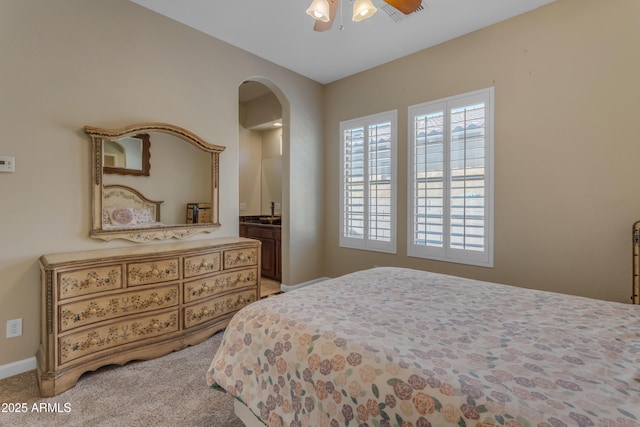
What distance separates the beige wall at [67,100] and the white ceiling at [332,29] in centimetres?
26

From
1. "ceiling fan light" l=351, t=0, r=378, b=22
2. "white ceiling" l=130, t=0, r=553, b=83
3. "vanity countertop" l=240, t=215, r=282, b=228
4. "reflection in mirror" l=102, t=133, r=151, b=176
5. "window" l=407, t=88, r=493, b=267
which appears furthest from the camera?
"vanity countertop" l=240, t=215, r=282, b=228

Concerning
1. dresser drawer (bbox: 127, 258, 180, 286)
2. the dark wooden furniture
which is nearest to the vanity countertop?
the dark wooden furniture

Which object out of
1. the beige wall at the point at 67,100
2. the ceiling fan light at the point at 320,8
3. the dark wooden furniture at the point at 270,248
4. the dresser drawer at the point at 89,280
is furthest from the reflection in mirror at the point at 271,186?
the ceiling fan light at the point at 320,8

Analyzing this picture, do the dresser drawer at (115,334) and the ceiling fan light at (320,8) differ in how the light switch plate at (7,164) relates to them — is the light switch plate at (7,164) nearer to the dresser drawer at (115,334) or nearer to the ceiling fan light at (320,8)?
the dresser drawer at (115,334)

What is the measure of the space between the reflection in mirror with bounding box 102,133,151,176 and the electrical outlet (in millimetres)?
1180

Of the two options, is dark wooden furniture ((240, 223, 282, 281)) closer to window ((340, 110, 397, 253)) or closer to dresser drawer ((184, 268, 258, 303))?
window ((340, 110, 397, 253))

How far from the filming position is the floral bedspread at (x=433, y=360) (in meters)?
0.82

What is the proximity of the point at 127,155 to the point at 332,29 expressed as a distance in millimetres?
2159

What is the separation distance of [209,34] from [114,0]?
0.80 m

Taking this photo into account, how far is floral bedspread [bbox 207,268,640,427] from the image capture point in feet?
2.70

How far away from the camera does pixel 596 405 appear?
0.78 metres

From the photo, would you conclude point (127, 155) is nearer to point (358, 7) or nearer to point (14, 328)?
point (14, 328)

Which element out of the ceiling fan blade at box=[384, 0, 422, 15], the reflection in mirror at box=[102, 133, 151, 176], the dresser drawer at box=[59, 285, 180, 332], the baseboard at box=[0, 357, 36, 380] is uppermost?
the ceiling fan blade at box=[384, 0, 422, 15]

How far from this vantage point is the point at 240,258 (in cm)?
282
